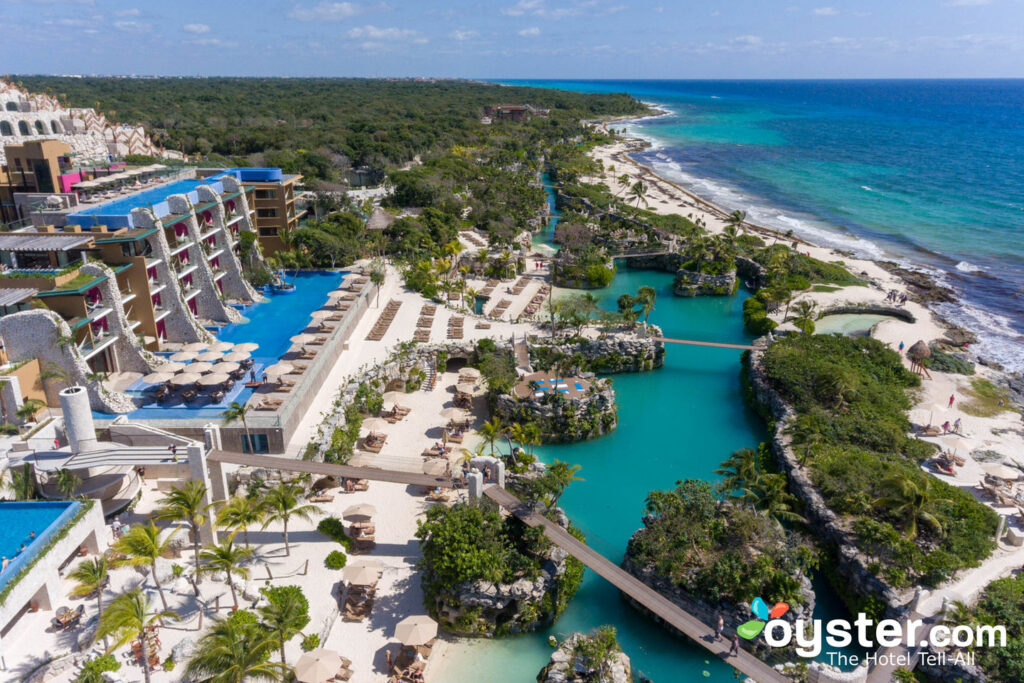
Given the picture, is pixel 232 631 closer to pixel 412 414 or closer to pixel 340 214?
pixel 412 414

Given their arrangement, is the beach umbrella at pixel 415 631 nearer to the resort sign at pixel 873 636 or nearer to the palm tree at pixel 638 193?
the resort sign at pixel 873 636

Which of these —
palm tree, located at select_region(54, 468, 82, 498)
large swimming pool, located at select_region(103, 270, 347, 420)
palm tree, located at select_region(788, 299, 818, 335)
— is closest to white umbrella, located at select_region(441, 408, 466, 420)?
large swimming pool, located at select_region(103, 270, 347, 420)

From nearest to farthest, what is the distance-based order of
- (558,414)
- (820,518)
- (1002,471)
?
(820,518), (1002,471), (558,414)

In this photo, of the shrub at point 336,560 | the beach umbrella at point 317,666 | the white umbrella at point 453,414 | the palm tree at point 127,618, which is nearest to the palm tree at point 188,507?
the palm tree at point 127,618

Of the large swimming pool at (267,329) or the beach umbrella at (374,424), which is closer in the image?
the large swimming pool at (267,329)

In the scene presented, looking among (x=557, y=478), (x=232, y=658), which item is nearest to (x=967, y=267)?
(x=557, y=478)

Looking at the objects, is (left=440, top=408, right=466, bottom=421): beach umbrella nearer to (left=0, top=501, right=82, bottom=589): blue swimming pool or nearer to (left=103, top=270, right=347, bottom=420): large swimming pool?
(left=103, top=270, right=347, bottom=420): large swimming pool

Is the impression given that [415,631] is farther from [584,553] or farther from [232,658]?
[584,553]
